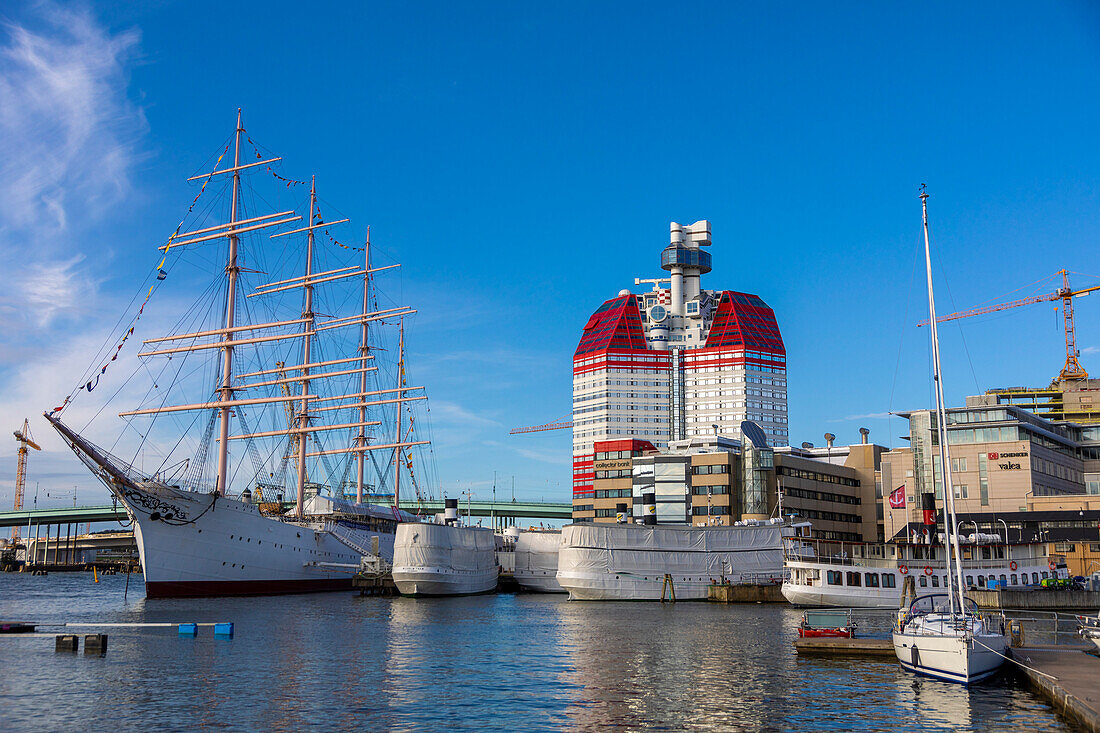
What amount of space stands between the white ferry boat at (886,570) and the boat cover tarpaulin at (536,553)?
34647 millimetres

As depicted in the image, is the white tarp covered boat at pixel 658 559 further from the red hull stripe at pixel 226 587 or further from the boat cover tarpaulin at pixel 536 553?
the red hull stripe at pixel 226 587

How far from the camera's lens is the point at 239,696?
31281mm

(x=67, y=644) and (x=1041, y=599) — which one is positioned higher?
(x=67, y=644)

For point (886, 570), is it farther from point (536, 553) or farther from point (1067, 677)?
point (1067, 677)

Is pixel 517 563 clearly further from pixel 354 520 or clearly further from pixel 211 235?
pixel 211 235

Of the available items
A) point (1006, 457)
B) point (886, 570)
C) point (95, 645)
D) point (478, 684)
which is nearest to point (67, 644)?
point (95, 645)

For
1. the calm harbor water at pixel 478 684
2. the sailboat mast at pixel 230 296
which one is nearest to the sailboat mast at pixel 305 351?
the sailboat mast at pixel 230 296

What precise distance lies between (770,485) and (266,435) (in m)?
68.5

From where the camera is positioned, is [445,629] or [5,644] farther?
[445,629]

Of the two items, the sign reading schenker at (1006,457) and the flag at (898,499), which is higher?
the sign reading schenker at (1006,457)

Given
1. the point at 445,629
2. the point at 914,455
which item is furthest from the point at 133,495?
the point at 914,455

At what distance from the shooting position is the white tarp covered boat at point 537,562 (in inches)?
4296

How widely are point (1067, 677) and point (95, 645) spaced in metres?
39.8

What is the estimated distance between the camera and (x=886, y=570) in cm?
7725
